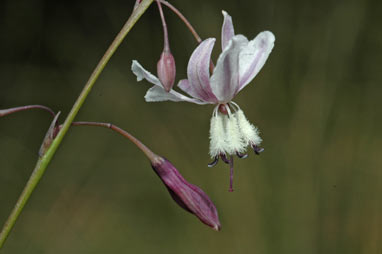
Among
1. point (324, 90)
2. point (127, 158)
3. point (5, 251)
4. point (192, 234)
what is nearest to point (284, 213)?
point (192, 234)

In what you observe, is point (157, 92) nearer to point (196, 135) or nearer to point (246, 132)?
point (246, 132)

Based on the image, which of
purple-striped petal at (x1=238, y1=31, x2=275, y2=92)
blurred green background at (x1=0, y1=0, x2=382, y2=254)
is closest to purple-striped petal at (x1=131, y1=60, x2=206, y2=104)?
purple-striped petal at (x1=238, y1=31, x2=275, y2=92)

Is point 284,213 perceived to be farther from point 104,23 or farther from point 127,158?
point 104,23

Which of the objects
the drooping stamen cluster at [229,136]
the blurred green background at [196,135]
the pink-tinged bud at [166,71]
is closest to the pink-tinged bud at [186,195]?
the drooping stamen cluster at [229,136]

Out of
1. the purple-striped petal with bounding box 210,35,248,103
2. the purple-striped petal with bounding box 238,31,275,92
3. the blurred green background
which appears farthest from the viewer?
the blurred green background

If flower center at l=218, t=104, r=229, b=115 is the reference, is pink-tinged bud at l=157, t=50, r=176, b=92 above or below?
above

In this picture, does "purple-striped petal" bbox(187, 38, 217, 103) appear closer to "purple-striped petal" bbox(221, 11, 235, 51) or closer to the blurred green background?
"purple-striped petal" bbox(221, 11, 235, 51)

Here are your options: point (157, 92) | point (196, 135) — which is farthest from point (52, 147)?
point (196, 135)
